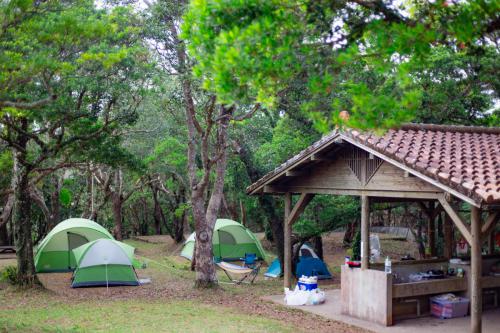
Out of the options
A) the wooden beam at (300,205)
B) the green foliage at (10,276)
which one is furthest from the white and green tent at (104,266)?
the wooden beam at (300,205)

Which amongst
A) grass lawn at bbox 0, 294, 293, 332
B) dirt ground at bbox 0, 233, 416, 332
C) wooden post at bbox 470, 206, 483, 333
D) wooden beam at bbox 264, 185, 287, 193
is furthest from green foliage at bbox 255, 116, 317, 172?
wooden post at bbox 470, 206, 483, 333

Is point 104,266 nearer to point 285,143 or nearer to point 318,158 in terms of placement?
point 285,143

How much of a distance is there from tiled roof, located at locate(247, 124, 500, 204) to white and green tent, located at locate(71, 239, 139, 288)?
4.37 meters

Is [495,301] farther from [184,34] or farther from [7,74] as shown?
[7,74]

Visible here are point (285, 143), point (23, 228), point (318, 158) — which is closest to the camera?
point (318, 158)

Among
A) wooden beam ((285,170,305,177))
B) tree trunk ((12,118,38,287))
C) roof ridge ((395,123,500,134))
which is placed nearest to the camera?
roof ridge ((395,123,500,134))

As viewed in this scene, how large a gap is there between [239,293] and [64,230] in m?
5.83

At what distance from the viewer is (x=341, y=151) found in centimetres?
1001

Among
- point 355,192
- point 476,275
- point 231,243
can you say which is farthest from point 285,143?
point 476,275

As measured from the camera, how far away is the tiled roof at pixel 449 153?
24.1 ft

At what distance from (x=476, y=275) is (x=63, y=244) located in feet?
35.9

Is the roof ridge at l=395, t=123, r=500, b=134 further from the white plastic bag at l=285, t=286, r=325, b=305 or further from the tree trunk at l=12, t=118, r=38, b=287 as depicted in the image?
the tree trunk at l=12, t=118, r=38, b=287

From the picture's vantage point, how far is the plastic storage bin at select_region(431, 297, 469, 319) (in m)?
9.25

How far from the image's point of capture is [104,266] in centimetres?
1287
